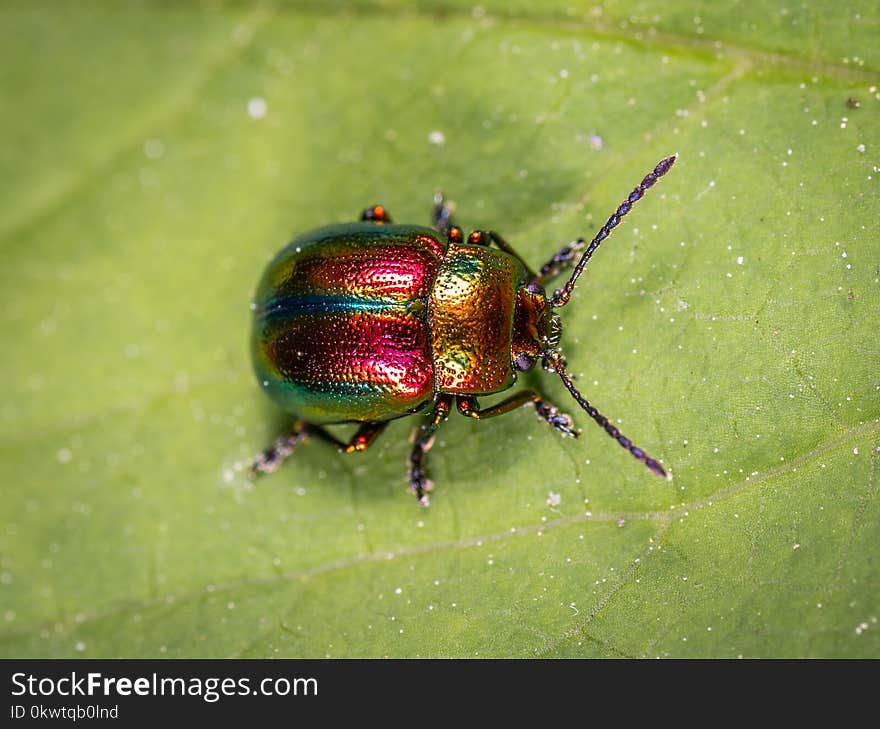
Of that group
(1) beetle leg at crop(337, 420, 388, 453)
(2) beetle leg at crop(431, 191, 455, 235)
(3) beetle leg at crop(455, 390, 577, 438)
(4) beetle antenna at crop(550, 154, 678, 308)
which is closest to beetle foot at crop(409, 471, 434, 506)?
(1) beetle leg at crop(337, 420, 388, 453)

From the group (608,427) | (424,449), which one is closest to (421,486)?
(424,449)

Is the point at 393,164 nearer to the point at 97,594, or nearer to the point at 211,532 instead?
the point at 211,532

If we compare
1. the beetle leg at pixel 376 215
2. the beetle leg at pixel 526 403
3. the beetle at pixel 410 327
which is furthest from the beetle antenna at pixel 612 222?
the beetle leg at pixel 376 215

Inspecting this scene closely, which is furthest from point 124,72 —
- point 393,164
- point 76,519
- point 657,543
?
point 657,543

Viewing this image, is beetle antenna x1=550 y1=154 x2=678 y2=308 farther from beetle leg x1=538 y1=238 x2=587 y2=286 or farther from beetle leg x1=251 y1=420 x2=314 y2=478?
beetle leg x1=251 y1=420 x2=314 y2=478

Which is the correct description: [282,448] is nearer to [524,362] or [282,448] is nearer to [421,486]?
[421,486]

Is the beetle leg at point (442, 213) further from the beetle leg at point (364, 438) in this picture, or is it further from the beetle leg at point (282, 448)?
the beetle leg at point (282, 448)
